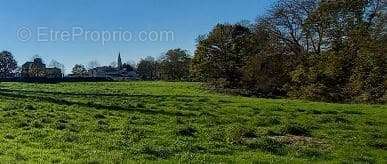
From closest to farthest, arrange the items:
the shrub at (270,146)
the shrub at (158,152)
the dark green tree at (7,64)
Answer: the shrub at (158,152), the shrub at (270,146), the dark green tree at (7,64)

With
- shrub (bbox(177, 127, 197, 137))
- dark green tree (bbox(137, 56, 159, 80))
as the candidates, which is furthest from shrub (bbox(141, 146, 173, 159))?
dark green tree (bbox(137, 56, 159, 80))

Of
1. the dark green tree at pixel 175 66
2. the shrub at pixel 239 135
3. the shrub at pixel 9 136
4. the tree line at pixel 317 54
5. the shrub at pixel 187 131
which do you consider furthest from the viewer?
the dark green tree at pixel 175 66

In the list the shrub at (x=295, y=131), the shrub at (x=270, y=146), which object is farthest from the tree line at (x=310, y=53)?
the shrub at (x=270, y=146)

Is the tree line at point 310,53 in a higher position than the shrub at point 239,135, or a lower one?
higher

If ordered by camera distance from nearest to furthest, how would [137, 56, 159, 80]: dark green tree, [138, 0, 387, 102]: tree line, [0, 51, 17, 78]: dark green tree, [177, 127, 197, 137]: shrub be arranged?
[177, 127, 197, 137]: shrub, [138, 0, 387, 102]: tree line, [0, 51, 17, 78]: dark green tree, [137, 56, 159, 80]: dark green tree

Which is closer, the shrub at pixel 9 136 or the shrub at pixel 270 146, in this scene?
the shrub at pixel 270 146

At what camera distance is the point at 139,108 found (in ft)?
111

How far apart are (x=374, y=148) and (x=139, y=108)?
56.0 feet

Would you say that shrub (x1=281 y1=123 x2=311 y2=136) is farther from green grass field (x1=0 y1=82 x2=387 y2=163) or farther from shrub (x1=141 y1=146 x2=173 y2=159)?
shrub (x1=141 y1=146 x2=173 y2=159)

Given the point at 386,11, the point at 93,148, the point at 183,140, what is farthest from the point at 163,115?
the point at 386,11

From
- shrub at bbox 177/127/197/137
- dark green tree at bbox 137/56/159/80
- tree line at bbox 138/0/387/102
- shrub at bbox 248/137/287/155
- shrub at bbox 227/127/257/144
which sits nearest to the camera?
shrub at bbox 248/137/287/155

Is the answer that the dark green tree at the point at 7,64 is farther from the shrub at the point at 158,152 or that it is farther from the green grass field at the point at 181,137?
the shrub at the point at 158,152

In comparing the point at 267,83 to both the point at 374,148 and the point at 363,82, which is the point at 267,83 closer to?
the point at 363,82

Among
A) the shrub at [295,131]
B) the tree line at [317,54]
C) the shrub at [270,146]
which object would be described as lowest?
the shrub at [270,146]
